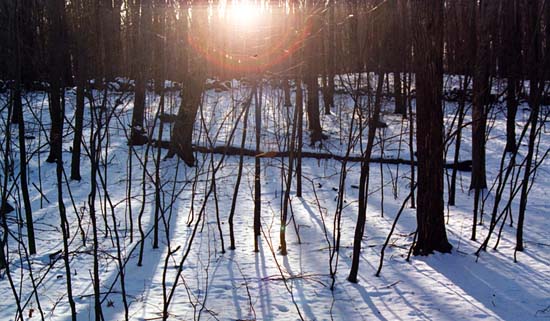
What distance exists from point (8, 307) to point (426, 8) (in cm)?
476

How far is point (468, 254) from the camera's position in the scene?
5.66 metres

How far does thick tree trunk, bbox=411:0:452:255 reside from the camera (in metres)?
5.32

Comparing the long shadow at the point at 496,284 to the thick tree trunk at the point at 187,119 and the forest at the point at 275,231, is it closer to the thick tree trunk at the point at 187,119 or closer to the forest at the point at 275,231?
the forest at the point at 275,231

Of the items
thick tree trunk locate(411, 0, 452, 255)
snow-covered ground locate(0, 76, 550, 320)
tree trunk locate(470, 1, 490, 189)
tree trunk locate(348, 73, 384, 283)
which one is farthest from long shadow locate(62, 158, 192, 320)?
tree trunk locate(470, 1, 490, 189)

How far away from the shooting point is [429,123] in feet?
17.9

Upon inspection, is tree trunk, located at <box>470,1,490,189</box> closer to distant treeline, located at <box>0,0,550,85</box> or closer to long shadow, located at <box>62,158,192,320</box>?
distant treeline, located at <box>0,0,550,85</box>

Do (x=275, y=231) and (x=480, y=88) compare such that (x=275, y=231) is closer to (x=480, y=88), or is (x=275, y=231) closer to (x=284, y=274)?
(x=284, y=274)

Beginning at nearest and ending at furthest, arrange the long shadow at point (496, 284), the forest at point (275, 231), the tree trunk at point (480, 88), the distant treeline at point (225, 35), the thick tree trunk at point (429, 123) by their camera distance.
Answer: the forest at point (275, 231), the long shadow at point (496, 284), the distant treeline at point (225, 35), the thick tree trunk at point (429, 123), the tree trunk at point (480, 88)

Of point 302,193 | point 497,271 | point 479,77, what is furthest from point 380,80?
point 302,193

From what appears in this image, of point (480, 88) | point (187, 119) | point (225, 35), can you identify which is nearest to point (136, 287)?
point (225, 35)

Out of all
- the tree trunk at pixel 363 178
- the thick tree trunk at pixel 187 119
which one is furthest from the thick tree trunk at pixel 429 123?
the thick tree trunk at pixel 187 119

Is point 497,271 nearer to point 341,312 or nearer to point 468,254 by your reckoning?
point 468,254

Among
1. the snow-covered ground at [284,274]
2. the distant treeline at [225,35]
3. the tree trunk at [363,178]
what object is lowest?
the snow-covered ground at [284,274]

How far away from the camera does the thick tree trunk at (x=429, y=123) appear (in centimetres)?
532
